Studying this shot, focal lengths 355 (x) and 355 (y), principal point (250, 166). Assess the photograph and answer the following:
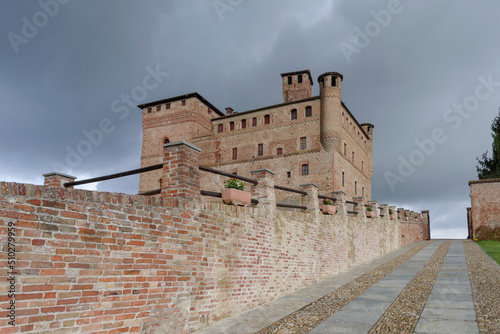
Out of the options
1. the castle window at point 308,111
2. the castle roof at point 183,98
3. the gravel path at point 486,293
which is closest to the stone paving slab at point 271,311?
the gravel path at point 486,293

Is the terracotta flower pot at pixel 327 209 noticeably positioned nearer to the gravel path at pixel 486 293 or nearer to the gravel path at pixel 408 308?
the gravel path at pixel 408 308

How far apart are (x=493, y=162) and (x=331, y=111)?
70.4ft

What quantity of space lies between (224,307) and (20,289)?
13.2ft

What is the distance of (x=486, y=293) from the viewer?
862cm

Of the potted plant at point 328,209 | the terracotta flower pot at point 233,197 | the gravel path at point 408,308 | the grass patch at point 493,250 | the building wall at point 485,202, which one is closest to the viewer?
the gravel path at point 408,308

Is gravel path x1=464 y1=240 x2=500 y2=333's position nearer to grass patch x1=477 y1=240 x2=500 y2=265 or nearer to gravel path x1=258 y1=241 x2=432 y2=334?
grass patch x1=477 y1=240 x2=500 y2=265

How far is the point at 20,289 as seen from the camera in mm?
4109

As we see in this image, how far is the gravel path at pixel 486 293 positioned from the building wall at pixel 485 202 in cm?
1512

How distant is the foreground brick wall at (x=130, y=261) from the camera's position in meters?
4.26

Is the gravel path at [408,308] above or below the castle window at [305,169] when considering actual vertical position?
below

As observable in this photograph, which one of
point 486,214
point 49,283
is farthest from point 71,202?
point 486,214

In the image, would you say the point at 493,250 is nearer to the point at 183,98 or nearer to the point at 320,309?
the point at 320,309

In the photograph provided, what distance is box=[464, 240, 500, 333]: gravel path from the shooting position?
6352 mm

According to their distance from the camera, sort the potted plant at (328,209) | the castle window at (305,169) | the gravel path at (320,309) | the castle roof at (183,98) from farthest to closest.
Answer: the castle roof at (183,98), the castle window at (305,169), the potted plant at (328,209), the gravel path at (320,309)
